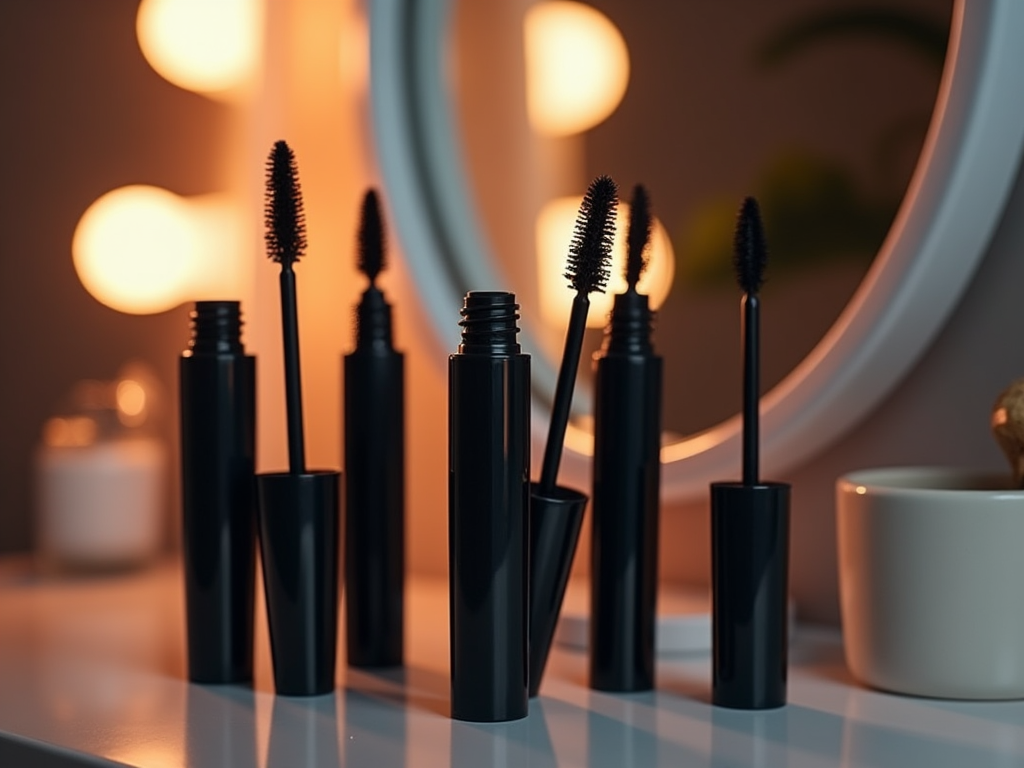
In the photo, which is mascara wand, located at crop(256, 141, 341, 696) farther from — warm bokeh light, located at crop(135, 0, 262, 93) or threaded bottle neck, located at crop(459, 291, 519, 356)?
warm bokeh light, located at crop(135, 0, 262, 93)

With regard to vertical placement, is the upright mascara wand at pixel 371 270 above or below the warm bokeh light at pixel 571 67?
below

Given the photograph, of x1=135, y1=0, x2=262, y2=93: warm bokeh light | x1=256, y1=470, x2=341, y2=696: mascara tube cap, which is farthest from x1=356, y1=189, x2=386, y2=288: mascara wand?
x1=135, y1=0, x2=262, y2=93: warm bokeh light

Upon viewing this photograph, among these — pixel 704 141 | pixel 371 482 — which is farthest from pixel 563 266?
pixel 371 482

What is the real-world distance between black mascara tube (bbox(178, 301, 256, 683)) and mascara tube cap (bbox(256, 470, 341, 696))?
3 centimetres

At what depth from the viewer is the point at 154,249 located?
3.36ft

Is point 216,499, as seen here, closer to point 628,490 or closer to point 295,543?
point 295,543

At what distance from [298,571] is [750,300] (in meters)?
0.22

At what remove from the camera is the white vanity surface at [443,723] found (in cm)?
48

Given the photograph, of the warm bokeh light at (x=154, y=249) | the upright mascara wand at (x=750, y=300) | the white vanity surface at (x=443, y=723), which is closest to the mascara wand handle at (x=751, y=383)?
the upright mascara wand at (x=750, y=300)

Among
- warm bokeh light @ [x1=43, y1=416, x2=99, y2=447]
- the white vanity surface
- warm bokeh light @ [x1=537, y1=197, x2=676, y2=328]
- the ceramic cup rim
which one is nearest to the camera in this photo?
the white vanity surface

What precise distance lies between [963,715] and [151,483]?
63cm

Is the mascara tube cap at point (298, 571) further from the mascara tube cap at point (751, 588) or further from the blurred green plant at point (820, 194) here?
the blurred green plant at point (820, 194)

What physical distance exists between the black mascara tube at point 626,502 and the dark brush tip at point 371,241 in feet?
0.41

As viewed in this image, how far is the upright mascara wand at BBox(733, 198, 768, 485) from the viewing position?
0.54 meters
